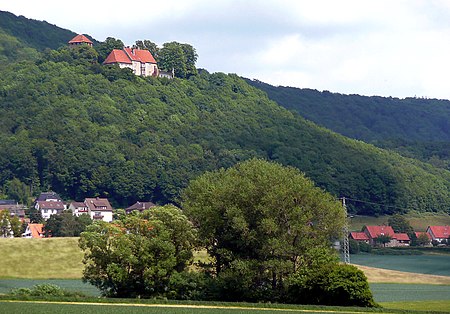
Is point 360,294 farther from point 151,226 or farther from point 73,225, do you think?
point 73,225

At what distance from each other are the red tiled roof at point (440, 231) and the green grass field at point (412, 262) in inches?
1273

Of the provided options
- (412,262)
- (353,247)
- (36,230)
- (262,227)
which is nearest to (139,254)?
(262,227)

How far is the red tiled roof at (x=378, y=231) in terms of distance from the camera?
611 feet

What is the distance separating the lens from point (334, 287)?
6219 centimetres

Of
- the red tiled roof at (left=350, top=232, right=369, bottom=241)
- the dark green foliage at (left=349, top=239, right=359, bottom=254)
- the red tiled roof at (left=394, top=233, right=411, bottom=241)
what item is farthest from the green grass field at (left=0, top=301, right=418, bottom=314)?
the red tiled roof at (left=394, top=233, right=411, bottom=241)

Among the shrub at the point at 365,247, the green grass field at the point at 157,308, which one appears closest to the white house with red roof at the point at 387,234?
the shrub at the point at 365,247

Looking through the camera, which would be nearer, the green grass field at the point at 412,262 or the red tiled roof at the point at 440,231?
the green grass field at the point at 412,262

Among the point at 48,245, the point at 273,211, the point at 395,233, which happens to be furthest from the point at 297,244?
the point at 395,233

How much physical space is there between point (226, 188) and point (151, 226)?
5983mm

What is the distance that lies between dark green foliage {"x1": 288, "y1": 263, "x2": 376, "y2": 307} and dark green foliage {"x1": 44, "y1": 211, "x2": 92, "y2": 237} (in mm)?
84598

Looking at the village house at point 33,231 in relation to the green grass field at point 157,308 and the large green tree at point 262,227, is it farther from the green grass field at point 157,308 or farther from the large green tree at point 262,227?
the green grass field at point 157,308

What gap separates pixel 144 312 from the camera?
52.2m

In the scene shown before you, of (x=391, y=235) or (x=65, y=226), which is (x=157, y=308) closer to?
(x=65, y=226)

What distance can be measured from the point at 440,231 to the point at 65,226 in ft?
262
